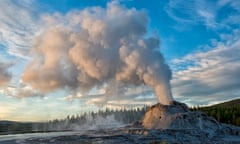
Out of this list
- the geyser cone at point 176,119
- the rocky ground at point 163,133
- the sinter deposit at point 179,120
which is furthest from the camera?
the geyser cone at point 176,119

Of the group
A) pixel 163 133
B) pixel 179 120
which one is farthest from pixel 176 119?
pixel 163 133

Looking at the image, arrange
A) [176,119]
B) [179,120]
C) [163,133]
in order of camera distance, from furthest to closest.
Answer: [176,119]
[179,120]
[163,133]

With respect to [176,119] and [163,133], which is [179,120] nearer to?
[176,119]

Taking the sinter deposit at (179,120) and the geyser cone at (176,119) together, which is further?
the geyser cone at (176,119)

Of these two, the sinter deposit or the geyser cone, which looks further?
the geyser cone

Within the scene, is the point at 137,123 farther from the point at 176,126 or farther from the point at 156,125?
the point at 176,126

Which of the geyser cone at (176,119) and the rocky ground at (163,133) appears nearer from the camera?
the rocky ground at (163,133)

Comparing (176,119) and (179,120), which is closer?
(179,120)

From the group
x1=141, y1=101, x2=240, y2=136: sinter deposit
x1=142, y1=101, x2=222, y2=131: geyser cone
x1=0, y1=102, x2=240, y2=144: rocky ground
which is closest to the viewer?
x1=0, y1=102, x2=240, y2=144: rocky ground

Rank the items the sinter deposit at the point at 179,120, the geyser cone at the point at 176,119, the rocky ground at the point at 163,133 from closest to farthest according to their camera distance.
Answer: the rocky ground at the point at 163,133 → the sinter deposit at the point at 179,120 → the geyser cone at the point at 176,119

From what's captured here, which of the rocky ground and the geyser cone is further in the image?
the geyser cone

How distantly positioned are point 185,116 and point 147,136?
66.2 feet

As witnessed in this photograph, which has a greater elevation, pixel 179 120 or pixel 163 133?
pixel 179 120

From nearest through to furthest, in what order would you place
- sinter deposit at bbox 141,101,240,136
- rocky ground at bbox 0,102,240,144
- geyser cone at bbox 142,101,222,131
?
rocky ground at bbox 0,102,240,144 < sinter deposit at bbox 141,101,240,136 < geyser cone at bbox 142,101,222,131
